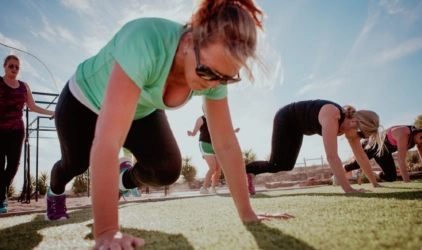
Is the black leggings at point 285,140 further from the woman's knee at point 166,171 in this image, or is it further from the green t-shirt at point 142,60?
the green t-shirt at point 142,60

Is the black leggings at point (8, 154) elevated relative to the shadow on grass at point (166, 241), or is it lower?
elevated

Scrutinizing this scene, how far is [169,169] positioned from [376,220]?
1.52 metres

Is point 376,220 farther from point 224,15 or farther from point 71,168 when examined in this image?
point 71,168

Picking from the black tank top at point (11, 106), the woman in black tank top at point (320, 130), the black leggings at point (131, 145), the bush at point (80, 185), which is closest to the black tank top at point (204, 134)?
the woman in black tank top at point (320, 130)

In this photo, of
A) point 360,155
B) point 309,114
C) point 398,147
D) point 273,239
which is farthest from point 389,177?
point 273,239

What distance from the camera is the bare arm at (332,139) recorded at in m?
3.45

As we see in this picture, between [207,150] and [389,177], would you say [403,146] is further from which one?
[207,150]

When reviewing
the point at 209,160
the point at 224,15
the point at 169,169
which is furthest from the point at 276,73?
the point at 209,160

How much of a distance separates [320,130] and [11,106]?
470 cm

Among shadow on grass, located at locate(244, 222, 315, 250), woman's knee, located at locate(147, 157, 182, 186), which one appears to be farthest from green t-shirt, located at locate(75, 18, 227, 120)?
shadow on grass, located at locate(244, 222, 315, 250)

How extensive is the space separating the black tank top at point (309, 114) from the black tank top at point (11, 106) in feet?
14.2

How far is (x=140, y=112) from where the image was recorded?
2.06m

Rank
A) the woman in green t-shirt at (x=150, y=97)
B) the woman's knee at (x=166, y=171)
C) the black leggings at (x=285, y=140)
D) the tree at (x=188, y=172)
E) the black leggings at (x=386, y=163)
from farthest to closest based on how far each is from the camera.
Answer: the tree at (x=188, y=172) < the black leggings at (x=386, y=163) < the black leggings at (x=285, y=140) < the woman's knee at (x=166, y=171) < the woman in green t-shirt at (x=150, y=97)

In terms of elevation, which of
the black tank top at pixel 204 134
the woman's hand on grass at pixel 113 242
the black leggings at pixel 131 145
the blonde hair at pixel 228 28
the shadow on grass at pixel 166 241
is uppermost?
the black tank top at pixel 204 134
